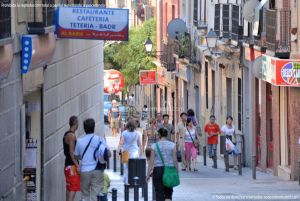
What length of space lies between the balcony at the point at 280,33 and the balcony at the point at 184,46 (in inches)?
676

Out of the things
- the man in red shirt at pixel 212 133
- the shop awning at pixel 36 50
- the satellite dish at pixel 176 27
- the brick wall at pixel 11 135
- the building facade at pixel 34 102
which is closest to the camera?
the brick wall at pixel 11 135

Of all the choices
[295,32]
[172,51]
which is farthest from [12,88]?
[172,51]

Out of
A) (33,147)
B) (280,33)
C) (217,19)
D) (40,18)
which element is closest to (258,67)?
(280,33)

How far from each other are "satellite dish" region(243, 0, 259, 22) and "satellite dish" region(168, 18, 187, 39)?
14.8 m

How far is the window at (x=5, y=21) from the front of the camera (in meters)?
14.8

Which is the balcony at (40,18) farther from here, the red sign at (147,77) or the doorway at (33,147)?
the red sign at (147,77)

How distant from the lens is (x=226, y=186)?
26.6 metres

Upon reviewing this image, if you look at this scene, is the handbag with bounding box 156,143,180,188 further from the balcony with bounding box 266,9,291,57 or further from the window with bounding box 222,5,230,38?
the window with bounding box 222,5,230,38

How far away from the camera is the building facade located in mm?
15430

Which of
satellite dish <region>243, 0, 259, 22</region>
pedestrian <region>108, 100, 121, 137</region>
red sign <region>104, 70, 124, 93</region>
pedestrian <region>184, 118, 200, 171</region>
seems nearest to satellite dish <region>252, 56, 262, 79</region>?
satellite dish <region>243, 0, 259, 22</region>

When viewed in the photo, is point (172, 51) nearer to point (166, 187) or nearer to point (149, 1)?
point (149, 1)

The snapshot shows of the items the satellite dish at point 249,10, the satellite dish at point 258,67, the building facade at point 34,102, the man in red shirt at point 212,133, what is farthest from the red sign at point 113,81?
the building facade at point 34,102

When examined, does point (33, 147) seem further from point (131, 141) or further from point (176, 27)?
point (176, 27)

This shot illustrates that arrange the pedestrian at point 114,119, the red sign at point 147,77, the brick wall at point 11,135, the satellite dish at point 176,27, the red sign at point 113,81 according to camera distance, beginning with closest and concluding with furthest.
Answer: the brick wall at point 11,135 < the satellite dish at point 176,27 < the pedestrian at point 114,119 < the red sign at point 147,77 < the red sign at point 113,81
